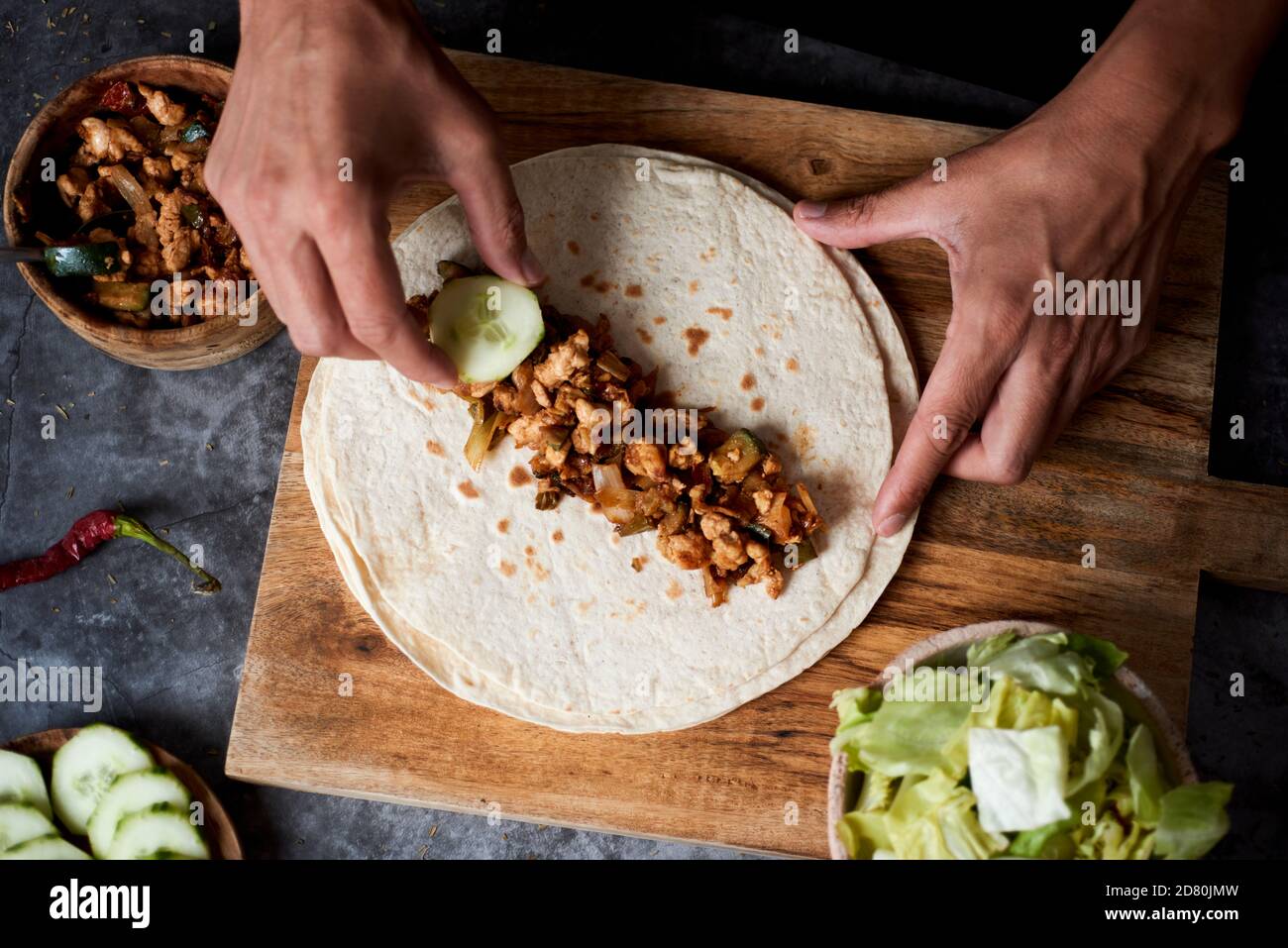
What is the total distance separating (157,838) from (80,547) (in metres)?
1.07

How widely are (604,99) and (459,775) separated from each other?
7.35 feet

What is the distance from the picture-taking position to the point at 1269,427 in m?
3.75

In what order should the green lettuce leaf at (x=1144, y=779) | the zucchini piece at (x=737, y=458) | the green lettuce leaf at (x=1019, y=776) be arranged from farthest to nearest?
1. the zucchini piece at (x=737, y=458)
2. the green lettuce leaf at (x=1144, y=779)
3. the green lettuce leaf at (x=1019, y=776)

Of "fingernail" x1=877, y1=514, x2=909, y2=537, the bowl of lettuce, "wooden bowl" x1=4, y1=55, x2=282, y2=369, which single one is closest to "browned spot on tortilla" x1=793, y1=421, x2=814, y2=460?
"fingernail" x1=877, y1=514, x2=909, y2=537

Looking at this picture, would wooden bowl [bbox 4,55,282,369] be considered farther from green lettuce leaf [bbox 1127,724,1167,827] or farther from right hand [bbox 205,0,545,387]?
green lettuce leaf [bbox 1127,724,1167,827]

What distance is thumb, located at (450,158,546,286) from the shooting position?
254 cm

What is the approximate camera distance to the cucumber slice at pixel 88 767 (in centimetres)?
307

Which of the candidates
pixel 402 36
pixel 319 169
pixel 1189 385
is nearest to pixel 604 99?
pixel 402 36

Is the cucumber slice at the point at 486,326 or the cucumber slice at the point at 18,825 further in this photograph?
the cucumber slice at the point at 18,825

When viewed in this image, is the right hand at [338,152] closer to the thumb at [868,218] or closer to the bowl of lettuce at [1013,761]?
the thumb at [868,218]

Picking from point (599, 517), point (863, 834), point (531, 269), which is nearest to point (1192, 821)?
point (863, 834)

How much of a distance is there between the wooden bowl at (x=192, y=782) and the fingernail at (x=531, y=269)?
6.29ft

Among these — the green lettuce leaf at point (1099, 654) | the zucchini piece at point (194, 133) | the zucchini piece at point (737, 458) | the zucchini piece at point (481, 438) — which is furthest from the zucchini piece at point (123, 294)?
the green lettuce leaf at point (1099, 654)

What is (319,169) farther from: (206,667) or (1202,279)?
(1202,279)
